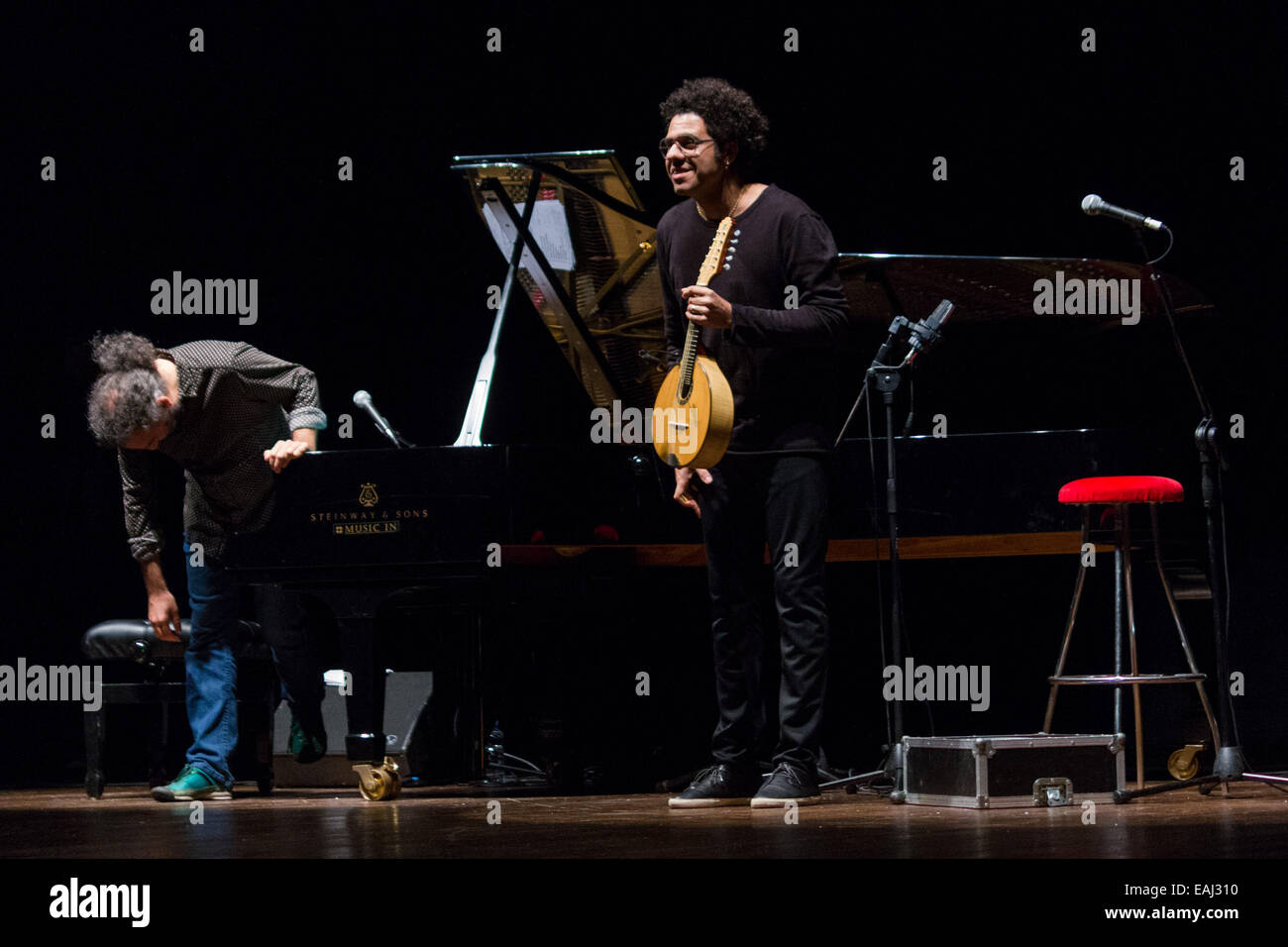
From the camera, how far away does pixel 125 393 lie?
13.8 ft

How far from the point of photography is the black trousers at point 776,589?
3504 millimetres

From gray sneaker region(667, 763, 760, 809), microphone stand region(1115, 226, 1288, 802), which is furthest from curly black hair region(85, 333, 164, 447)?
microphone stand region(1115, 226, 1288, 802)

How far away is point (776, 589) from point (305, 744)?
6.67 feet

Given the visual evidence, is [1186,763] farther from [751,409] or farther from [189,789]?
[189,789]

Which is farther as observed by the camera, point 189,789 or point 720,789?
point 189,789

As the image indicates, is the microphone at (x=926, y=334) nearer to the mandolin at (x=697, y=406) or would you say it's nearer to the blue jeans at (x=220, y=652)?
the mandolin at (x=697, y=406)

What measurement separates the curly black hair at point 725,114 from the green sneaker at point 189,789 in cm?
235

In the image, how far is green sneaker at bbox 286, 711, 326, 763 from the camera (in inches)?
190

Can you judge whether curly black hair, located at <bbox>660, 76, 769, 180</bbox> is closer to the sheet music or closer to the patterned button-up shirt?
the sheet music

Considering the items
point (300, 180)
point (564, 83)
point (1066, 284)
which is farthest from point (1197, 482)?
point (300, 180)

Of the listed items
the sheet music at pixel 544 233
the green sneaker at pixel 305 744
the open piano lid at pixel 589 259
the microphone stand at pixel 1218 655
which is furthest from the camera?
the green sneaker at pixel 305 744

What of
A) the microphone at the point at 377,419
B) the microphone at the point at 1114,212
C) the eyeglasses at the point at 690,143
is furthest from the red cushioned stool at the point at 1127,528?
the microphone at the point at 377,419

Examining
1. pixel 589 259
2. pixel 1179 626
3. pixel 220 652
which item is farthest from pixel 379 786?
pixel 1179 626
